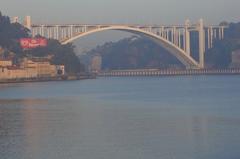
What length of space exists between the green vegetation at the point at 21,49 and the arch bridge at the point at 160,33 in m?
0.85

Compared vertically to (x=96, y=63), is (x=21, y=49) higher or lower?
higher

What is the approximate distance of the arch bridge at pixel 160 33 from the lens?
2522 inches

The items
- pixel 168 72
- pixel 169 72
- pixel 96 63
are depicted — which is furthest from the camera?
pixel 96 63

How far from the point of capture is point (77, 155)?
15.8 meters

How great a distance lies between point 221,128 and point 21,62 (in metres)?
48.6

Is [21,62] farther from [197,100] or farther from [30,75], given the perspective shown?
[197,100]

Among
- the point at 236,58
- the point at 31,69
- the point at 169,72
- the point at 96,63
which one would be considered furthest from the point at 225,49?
the point at 31,69

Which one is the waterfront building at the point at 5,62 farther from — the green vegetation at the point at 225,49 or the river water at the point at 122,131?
the river water at the point at 122,131

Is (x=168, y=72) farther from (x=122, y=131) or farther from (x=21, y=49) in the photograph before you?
(x=122, y=131)

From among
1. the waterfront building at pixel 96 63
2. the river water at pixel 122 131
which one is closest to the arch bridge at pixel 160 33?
the waterfront building at pixel 96 63

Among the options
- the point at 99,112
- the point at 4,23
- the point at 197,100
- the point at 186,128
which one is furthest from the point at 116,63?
the point at 186,128

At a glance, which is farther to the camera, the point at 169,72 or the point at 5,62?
the point at 169,72

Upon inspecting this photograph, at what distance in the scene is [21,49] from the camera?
68.4 m

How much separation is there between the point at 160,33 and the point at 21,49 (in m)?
12.6
